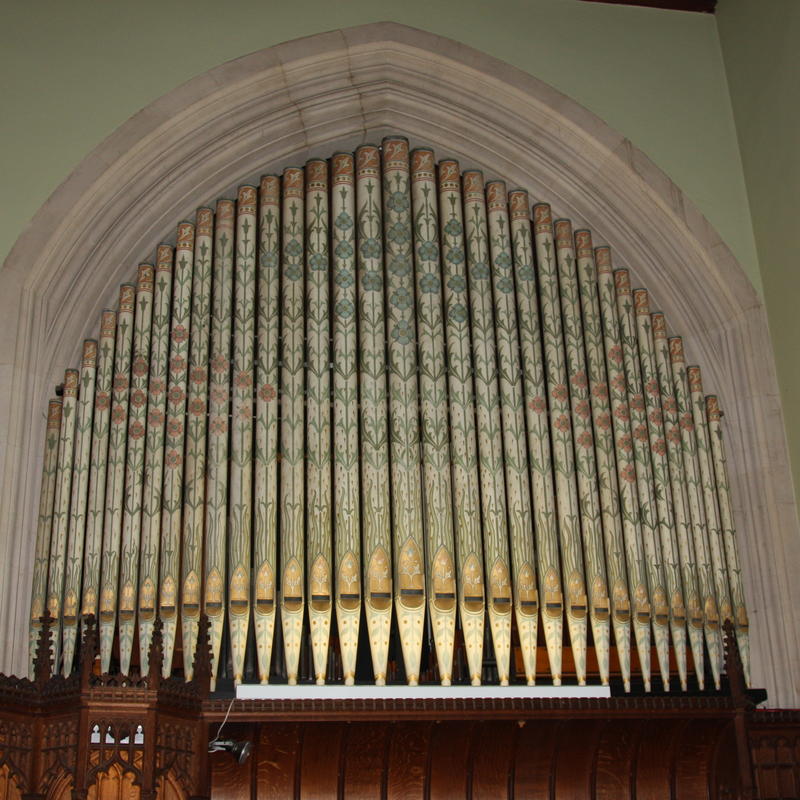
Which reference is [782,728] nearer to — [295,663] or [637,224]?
[295,663]

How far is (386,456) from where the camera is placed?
689 centimetres

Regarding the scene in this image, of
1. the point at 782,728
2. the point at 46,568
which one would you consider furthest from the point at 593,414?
the point at 46,568

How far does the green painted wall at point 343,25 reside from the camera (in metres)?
7.38

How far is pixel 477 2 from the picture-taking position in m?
8.22

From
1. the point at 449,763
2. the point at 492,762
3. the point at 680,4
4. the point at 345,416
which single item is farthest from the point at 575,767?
the point at 680,4

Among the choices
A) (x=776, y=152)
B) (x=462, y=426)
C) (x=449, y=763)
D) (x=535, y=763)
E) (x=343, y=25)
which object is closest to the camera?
(x=449, y=763)

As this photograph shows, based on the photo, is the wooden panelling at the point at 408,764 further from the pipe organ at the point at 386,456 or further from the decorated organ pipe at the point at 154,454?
the decorated organ pipe at the point at 154,454

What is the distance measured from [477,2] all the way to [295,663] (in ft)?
14.6

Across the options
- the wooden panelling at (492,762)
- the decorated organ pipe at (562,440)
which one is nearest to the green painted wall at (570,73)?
the decorated organ pipe at (562,440)

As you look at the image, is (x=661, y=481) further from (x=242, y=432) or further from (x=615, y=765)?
(x=242, y=432)

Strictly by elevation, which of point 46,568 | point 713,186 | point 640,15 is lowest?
point 46,568

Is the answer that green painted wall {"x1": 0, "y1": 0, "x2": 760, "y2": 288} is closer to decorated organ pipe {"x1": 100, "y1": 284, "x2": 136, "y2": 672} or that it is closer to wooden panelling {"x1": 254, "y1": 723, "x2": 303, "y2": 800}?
decorated organ pipe {"x1": 100, "y1": 284, "x2": 136, "y2": 672}

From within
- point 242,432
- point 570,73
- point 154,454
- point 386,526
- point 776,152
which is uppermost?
point 570,73

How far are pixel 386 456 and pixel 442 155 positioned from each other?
89.4 inches
